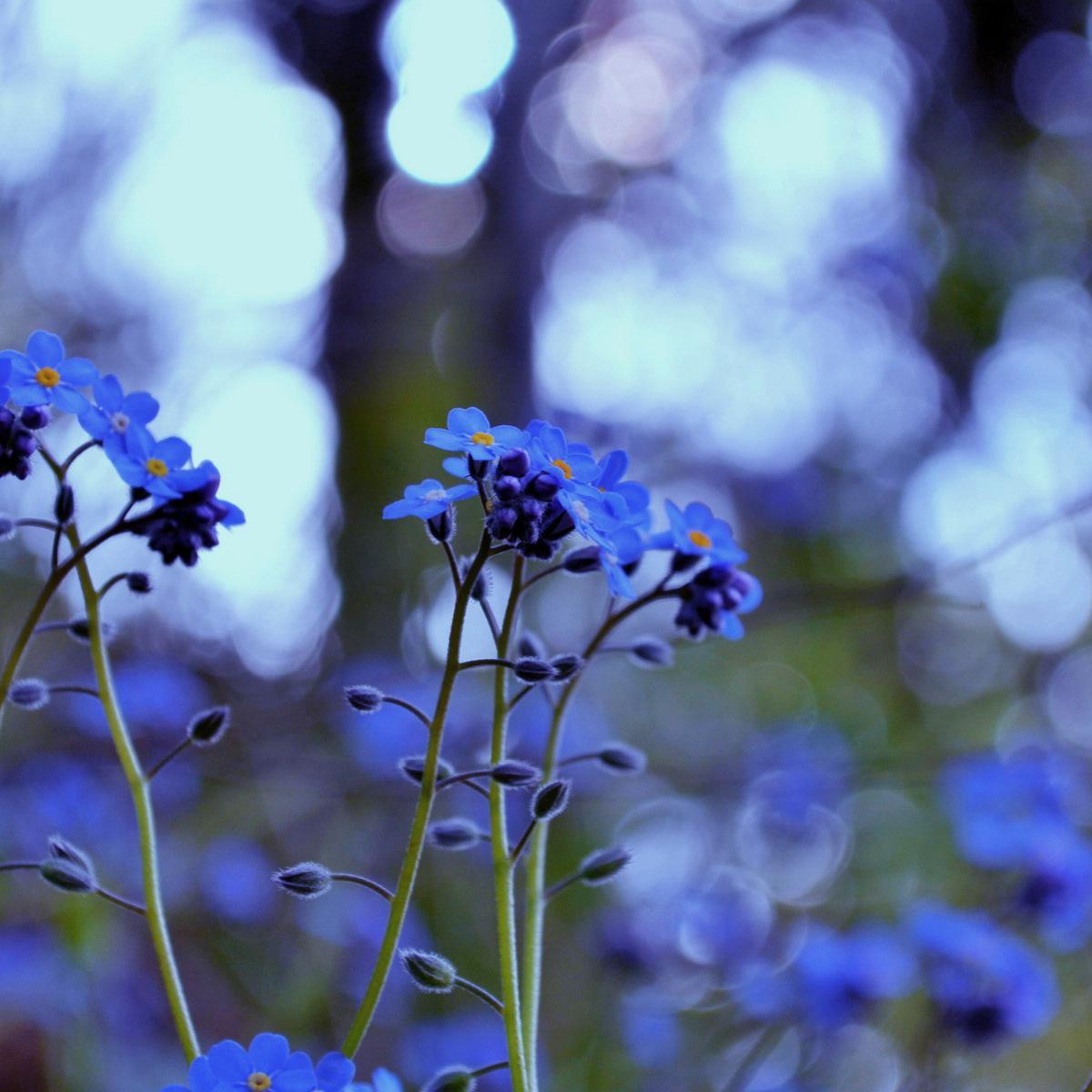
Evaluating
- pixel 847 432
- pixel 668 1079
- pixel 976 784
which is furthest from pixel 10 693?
pixel 847 432

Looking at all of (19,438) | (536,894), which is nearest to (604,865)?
(536,894)

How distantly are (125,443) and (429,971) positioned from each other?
37 centimetres

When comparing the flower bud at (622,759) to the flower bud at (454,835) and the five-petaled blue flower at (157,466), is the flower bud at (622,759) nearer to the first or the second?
the flower bud at (454,835)

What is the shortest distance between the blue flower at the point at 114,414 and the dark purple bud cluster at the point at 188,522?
2.1 inches

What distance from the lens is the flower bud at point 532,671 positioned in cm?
70

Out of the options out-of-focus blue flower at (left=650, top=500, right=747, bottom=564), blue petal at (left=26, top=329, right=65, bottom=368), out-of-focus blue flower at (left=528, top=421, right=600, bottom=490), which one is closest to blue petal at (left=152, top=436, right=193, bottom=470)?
blue petal at (left=26, top=329, right=65, bottom=368)

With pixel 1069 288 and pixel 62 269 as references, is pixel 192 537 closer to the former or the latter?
pixel 62 269

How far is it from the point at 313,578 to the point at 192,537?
A: 2380mm

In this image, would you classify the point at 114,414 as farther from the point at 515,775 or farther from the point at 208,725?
the point at 515,775

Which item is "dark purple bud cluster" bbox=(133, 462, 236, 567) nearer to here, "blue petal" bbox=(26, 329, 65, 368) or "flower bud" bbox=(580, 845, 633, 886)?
"blue petal" bbox=(26, 329, 65, 368)

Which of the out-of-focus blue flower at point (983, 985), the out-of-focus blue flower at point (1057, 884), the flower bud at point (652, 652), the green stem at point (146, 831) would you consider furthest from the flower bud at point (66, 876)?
the out-of-focus blue flower at point (1057, 884)

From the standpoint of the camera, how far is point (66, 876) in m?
0.74

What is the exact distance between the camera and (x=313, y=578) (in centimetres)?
309

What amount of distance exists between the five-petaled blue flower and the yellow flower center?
37 centimetres
